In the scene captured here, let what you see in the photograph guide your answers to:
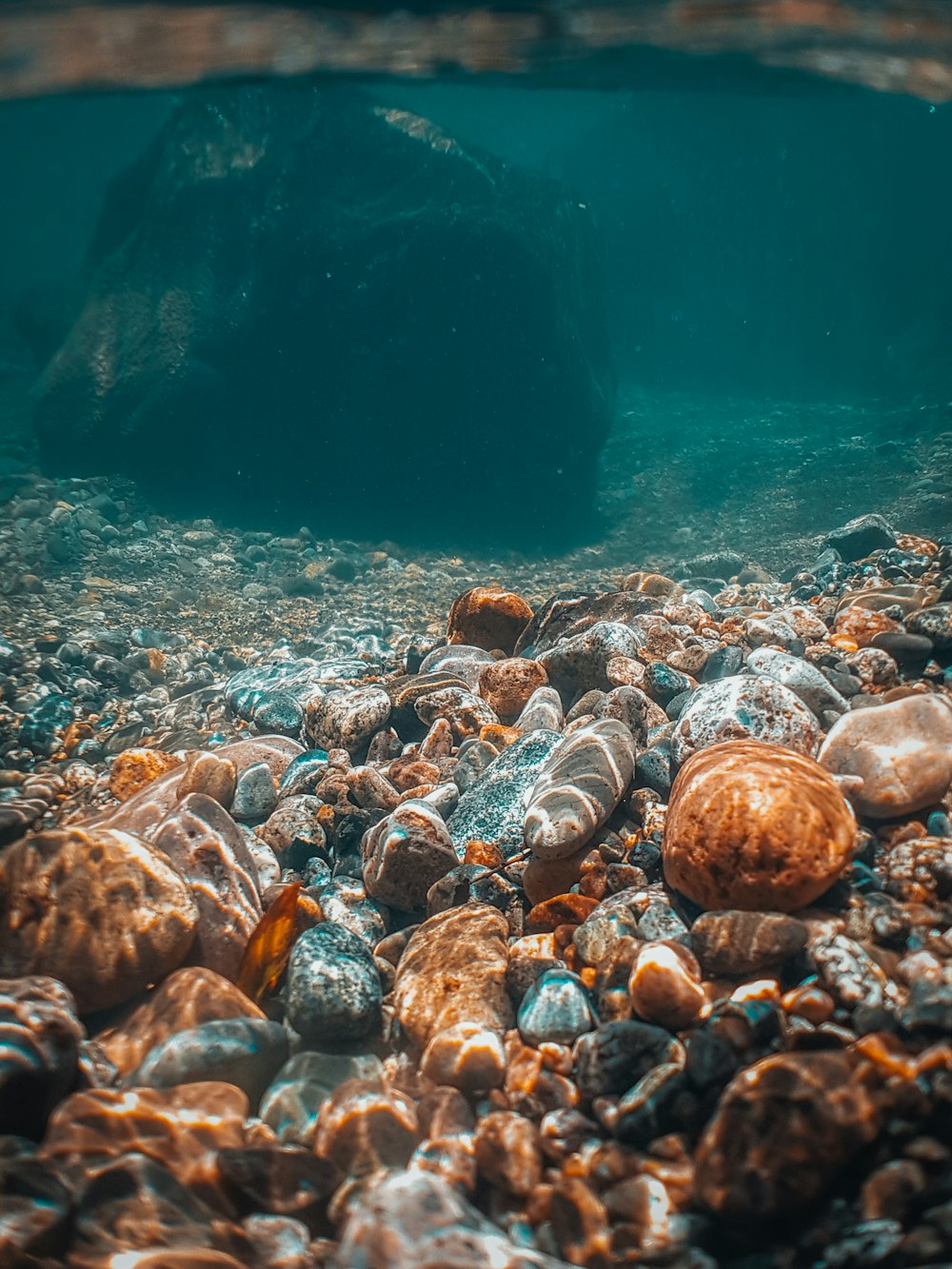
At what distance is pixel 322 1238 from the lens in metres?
1.77

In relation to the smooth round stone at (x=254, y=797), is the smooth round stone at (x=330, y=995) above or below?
above

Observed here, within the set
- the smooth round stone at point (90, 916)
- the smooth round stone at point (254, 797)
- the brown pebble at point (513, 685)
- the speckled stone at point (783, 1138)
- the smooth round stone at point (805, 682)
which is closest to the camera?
the speckled stone at point (783, 1138)

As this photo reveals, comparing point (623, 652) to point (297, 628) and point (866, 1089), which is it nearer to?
point (866, 1089)

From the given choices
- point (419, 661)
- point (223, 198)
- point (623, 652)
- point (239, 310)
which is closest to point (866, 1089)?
point (623, 652)

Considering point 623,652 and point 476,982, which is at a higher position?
point 623,652

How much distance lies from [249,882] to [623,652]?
10.4ft

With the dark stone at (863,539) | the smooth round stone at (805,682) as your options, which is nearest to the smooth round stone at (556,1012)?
the smooth round stone at (805,682)

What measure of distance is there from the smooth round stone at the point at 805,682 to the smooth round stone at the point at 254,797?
3.45 meters

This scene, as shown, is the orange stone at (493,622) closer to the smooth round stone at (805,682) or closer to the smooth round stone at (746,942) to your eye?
the smooth round stone at (805,682)

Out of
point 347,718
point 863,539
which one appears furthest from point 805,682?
point 863,539

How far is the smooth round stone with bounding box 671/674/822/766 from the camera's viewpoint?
3.43 m

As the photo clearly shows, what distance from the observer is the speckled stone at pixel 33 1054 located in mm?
1904

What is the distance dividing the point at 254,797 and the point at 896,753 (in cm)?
390

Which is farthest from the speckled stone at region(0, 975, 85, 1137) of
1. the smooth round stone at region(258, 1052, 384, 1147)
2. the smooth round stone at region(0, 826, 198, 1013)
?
the smooth round stone at region(258, 1052, 384, 1147)
